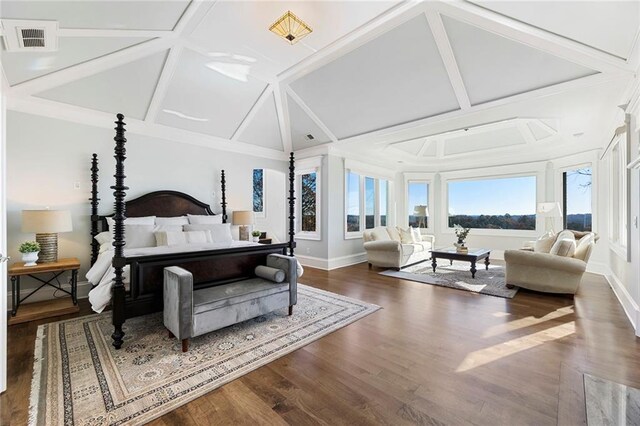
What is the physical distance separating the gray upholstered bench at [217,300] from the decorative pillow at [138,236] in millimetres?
1656

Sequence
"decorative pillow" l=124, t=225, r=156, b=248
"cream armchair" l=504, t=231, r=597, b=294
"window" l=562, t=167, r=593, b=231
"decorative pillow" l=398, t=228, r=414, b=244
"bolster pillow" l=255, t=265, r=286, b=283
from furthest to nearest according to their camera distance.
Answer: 1. "decorative pillow" l=398, t=228, r=414, b=244
2. "window" l=562, t=167, r=593, b=231
3. "cream armchair" l=504, t=231, r=597, b=294
4. "decorative pillow" l=124, t=225, r=156, b=248
5. "bolster pillow" l=255, t=265, r=286, b=283

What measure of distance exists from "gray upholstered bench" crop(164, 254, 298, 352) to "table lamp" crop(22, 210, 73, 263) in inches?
78.0

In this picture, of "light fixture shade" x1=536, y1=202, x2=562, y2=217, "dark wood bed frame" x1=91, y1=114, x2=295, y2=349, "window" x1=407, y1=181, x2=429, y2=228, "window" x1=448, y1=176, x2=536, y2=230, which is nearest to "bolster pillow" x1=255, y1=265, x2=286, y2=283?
"dark wood bed frame" x1=91, y1=114, x2=295, y2=349

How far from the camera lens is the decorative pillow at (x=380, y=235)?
249 inches

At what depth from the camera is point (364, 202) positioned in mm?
7133

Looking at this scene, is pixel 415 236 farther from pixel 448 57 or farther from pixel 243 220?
pixel 448 57

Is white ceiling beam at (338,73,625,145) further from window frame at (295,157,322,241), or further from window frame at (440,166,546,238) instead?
window frame at (440,166,546,238)

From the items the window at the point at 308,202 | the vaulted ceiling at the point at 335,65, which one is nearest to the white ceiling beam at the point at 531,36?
the vaulted ceiling at the point at 335,65

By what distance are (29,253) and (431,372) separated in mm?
4524

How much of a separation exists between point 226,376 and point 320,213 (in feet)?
14.5

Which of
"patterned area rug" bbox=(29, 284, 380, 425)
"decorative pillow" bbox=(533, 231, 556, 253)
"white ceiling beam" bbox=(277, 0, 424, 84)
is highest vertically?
"white ceiling beam" bbox=(277, 0, 424, 84)

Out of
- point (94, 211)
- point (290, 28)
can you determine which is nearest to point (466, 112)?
point (290, 28)

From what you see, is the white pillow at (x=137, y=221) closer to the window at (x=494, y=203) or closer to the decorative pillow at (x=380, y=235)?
the decorative pillow at (x=380, y=235)

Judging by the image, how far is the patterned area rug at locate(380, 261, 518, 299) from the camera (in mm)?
4375
